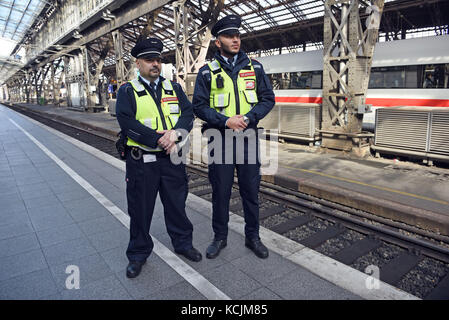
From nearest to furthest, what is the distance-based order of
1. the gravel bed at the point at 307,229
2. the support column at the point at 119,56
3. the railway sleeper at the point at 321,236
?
the railway sleeper at the point at 321,236
the gravel bed at the point at 307,229
the support column at the point at 119,56

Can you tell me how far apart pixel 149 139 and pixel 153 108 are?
323 millimetres

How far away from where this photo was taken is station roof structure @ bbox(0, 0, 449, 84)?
1758cm

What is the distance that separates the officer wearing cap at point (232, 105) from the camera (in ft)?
10.4

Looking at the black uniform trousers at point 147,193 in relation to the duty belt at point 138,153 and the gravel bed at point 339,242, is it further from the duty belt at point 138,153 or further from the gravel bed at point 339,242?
the gravel bed at point 339,242

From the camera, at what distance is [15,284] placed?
289cm

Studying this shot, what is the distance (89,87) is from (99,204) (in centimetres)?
2681

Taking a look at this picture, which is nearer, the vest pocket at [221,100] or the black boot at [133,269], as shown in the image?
the black boot at [133,269]

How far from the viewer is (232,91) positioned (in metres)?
3.21

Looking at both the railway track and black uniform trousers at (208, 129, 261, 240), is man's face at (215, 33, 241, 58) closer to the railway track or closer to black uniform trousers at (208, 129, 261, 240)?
black uniform trousers at (208, 129, 261, 240)

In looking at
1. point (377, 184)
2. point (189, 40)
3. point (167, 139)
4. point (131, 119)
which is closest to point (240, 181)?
point (167, 139)

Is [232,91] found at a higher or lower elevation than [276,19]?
lower

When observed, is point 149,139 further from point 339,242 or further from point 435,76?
point 435,76

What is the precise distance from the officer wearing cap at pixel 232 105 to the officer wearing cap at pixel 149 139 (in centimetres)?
24

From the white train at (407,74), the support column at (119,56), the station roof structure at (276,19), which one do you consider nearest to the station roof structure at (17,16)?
the station roof structure at (276,19)
